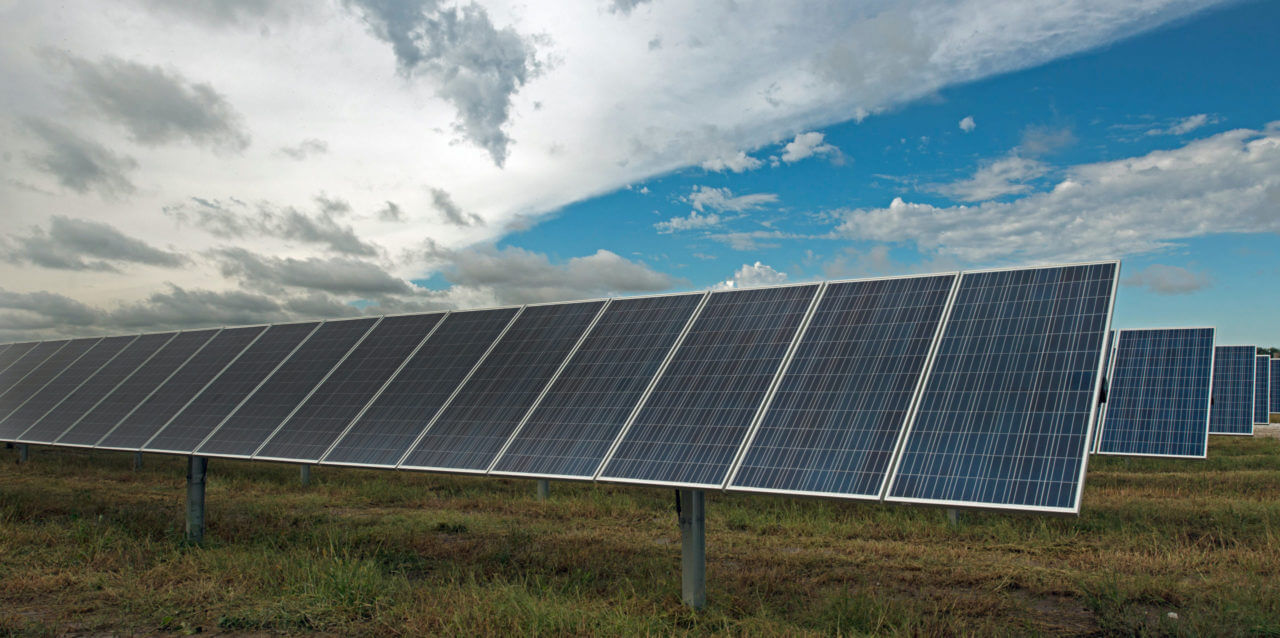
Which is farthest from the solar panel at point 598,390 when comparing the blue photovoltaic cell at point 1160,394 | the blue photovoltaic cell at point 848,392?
the blue photovoltaic cell at point 1160,394

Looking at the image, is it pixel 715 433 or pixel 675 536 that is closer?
pixel 715 433

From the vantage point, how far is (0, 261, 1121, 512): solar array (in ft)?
29.3

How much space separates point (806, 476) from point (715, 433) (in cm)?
153

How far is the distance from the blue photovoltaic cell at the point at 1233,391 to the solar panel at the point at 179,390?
4116cm

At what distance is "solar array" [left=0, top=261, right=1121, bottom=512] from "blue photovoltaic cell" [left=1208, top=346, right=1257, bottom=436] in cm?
3434

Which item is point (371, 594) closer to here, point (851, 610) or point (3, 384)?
point (851, 610)

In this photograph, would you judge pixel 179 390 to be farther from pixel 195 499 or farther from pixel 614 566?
pixel 614 566

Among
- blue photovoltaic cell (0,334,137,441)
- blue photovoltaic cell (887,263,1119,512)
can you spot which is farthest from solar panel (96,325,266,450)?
blue photovoltaic cell (887,263,1119,512)

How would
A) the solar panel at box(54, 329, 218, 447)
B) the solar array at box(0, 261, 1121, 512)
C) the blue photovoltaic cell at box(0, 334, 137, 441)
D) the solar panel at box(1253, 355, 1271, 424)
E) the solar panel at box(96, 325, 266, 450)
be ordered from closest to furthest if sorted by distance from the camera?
the solar array at box(0, 261, 1121, 512) < the solar panel at box(96, 325, 266, 450) < the solar panel at box(54, 329, 218, 447) < the blue photovoltaic cell at box(0, 334, 137, 441) < the solar panel at box(1253, 355, 1271, 424)

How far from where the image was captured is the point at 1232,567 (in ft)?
40.9

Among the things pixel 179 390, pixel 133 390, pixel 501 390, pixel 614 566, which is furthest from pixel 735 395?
pixel 133 390

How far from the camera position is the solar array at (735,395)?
29.3 ft

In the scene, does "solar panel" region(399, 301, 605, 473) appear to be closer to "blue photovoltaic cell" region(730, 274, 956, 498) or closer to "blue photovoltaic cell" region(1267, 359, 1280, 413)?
"blue photovoltaic cell" region(730, 274, 956, 498)

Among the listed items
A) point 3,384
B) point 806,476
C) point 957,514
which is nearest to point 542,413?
point 806,476
